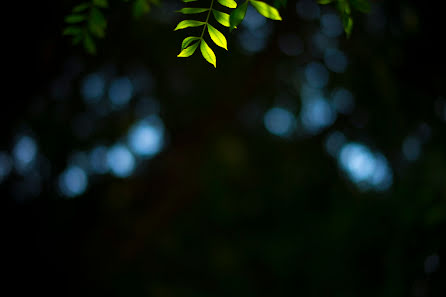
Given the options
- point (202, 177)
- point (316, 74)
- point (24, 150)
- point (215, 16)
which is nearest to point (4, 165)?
point (24, 150)

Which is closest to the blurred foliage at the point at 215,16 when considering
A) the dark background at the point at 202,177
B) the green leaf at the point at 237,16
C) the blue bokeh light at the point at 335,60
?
the green leaf at the point at 237,16

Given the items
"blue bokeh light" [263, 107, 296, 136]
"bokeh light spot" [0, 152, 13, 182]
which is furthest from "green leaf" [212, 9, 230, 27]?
"bokeh light spot" [0, 152, 13, 182]

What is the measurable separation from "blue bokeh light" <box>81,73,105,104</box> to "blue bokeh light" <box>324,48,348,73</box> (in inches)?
94.1

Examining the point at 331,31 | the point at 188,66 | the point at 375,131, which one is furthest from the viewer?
the point at 188,66

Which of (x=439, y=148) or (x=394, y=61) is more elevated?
(x=394, y=61)

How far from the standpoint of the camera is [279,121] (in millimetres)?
4242

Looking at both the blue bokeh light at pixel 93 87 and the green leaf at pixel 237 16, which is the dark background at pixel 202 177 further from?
the green leaf at pixel 237 16

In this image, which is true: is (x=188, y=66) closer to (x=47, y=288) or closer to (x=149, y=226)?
(x=149, y=226)

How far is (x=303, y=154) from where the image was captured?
4039mm

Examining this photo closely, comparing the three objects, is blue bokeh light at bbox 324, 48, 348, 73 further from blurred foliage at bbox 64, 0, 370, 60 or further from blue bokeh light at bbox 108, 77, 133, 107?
blurred foliage at bbox 64, 0, 370, 60

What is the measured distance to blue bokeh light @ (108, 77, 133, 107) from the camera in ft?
13.7

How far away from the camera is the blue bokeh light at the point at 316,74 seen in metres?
3.93

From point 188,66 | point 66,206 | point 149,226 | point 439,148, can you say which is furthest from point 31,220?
point 439,148

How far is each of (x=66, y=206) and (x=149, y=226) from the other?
0.92 metres
